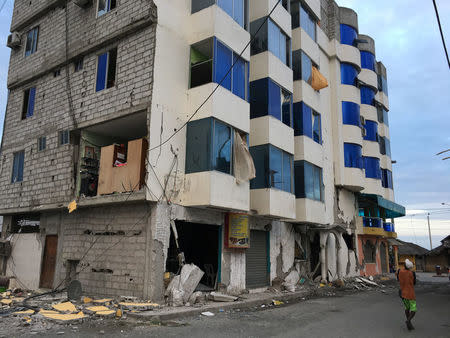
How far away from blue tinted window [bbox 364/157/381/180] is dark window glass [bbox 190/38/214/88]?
16.9m

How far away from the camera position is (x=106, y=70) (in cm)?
1330

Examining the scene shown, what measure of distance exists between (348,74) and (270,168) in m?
14.3

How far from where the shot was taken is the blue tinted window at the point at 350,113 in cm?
2458

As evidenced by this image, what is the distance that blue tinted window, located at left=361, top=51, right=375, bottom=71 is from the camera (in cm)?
2792

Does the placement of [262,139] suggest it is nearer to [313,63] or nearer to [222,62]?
[222,62]

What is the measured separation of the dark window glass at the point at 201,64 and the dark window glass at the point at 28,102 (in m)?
7.90

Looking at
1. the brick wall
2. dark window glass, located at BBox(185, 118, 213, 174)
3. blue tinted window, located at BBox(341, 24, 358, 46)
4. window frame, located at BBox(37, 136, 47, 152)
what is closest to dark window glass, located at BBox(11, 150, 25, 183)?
window frame, located at BBox(37, 136, 47, 152)

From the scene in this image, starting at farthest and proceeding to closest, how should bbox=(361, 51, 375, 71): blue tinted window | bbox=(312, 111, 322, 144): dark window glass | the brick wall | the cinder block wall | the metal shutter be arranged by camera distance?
bbox=(361, 51, 375, 71): blue tinted window
bbox=(312, 111, 322, 144): dark window glass
the metal shutter
the cinder block wall
the brick wall

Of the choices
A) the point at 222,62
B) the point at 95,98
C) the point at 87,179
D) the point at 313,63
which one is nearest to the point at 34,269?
the point at 87,179

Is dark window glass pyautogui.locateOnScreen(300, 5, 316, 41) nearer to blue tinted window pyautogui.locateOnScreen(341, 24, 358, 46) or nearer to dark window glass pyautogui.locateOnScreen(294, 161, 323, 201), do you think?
blue tinted window pyautogui.locateOnScreen(341, 24, 358, 46)

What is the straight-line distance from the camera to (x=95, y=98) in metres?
13.2

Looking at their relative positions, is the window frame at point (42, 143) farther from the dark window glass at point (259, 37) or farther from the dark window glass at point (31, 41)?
the dark window glass at point (259, 37)

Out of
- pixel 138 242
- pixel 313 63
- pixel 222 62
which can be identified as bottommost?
pixel 138 242

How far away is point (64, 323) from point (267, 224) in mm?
9594
